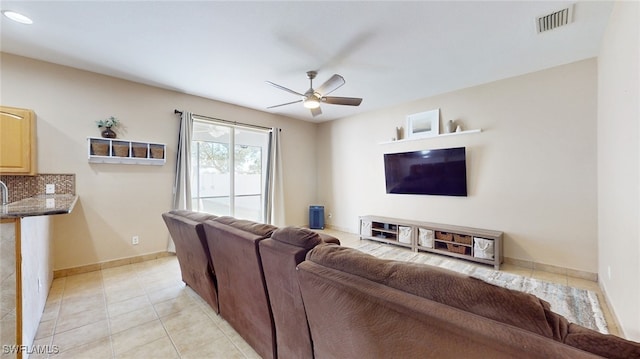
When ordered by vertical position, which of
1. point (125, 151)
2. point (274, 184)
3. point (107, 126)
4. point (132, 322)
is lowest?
point (132, 322)

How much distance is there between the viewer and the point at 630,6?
173 cm

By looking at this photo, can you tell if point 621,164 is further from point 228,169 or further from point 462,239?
point 228,169

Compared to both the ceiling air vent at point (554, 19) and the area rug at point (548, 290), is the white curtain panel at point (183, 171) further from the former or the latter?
the ceiling air vent at point (554, 19)

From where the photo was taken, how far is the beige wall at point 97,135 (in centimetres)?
309

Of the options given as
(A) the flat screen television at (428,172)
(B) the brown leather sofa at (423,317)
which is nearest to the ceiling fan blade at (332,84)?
(B) the brown leather sofa at (423,317)

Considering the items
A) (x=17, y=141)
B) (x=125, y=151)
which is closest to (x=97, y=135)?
(x=125, y=151)

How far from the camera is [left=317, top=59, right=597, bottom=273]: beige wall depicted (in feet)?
10.2

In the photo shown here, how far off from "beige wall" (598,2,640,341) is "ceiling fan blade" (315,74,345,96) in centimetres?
216

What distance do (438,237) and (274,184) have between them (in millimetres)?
3290

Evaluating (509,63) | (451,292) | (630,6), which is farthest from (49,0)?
(509,63)

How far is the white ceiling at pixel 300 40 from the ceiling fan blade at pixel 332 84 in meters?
0.34

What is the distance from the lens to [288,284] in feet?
4.53

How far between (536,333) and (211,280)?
2331 millimetres

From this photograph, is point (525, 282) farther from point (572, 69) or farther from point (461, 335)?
point (461, 335)
